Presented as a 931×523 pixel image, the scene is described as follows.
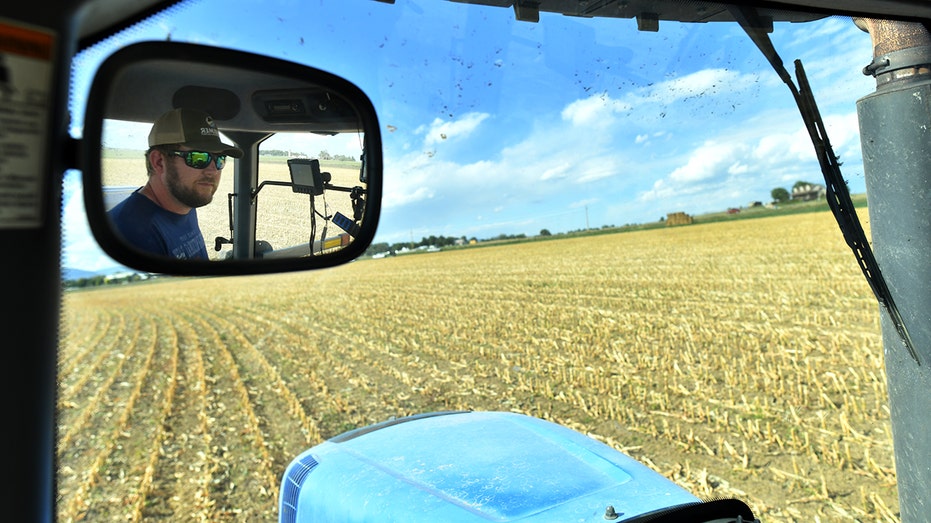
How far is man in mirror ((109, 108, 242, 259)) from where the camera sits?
2.53 ft

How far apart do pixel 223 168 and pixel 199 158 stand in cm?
5

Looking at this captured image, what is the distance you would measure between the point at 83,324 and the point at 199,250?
22361 millimetres

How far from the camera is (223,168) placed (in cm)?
87

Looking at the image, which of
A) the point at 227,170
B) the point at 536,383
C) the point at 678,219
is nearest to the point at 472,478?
the point at 227,170

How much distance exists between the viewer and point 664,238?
31797 mm

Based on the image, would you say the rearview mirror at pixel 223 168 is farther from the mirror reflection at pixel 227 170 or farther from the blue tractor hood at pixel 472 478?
the blue tractor hood at pixel 472 478

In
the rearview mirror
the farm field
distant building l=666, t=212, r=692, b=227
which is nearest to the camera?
the rearview mirror

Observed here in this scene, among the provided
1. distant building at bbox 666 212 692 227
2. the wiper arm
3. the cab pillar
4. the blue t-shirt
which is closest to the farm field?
the blue t-shirt

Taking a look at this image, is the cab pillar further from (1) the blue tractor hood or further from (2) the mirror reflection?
(2) the mirror reflection

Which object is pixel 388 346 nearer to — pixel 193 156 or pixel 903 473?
pixel 903 473

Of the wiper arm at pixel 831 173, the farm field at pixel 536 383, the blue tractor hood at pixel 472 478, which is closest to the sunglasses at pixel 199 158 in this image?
the farm field at pixel 536 383

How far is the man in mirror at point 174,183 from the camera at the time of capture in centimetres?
77

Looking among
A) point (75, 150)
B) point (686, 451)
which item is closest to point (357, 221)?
point (75, 150)

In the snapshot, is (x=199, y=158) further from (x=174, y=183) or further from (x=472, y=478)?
(x=472, y=478)
